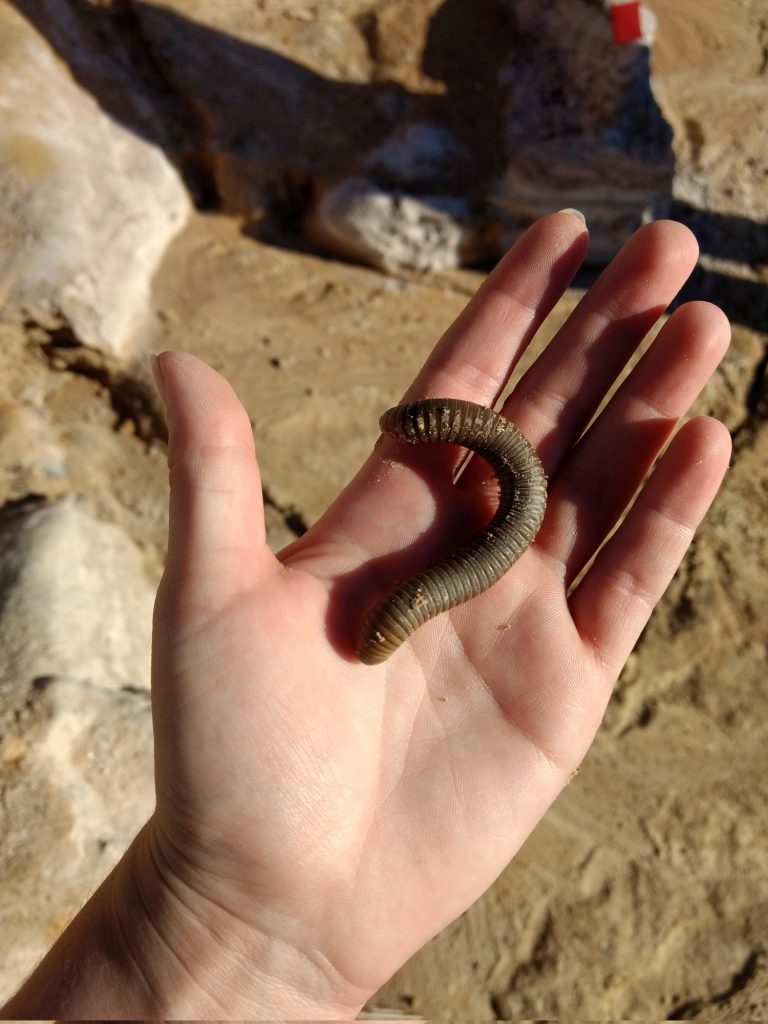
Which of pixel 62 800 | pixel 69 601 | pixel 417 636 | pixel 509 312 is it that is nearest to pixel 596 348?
pixel 509 312

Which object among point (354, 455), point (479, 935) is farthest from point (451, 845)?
point (354, 455)

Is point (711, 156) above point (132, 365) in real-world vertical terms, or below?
above

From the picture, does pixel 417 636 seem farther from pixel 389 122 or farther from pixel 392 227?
pixel 389 122

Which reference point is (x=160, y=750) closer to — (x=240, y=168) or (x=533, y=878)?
(x=533, y=878)

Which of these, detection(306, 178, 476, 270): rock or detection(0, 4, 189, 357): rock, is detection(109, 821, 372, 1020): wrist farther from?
detection(306, 178, 476, 270): rock

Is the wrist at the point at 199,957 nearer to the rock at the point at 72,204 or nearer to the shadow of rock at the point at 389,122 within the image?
the rock at the point at 72,204

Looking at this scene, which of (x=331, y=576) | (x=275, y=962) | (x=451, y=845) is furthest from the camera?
(x=331, y=576)

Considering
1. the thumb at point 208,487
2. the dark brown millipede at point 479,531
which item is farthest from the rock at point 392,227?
the thumb at point 208,487

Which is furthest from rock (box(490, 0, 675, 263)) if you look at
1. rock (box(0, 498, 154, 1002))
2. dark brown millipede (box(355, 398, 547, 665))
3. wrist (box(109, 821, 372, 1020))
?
wrist (box(109, 821, 372, 1020))
